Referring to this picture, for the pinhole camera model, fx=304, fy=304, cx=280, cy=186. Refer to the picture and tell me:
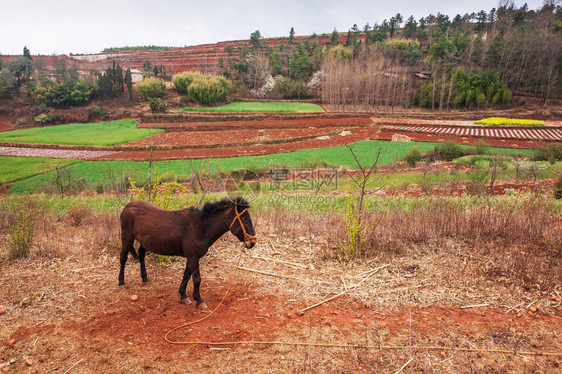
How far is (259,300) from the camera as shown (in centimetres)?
488

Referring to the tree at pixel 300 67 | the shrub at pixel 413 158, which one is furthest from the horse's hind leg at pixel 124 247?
the tree at pixel 300 67

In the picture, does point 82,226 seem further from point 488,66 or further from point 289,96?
point 488,66

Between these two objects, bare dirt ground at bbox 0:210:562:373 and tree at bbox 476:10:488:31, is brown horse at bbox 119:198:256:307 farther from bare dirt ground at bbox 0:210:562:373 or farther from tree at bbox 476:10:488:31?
tree at bbox 476:10:488:31

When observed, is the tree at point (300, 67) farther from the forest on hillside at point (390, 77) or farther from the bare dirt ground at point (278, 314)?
the bare dirt ground at point (278, 314)

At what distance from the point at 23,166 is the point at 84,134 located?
15.6 m

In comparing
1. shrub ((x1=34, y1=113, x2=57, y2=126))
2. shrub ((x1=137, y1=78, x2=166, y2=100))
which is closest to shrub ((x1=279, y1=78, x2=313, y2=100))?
shrub ((x1=137, y1=78, x2=166, y2=100))

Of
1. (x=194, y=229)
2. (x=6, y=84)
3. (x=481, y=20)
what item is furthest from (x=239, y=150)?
(x=481, y=20)

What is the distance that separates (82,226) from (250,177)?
15933mm

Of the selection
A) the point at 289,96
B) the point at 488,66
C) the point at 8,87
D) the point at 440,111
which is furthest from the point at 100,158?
the point at 488,66

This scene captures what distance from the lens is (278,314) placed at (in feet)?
14.9

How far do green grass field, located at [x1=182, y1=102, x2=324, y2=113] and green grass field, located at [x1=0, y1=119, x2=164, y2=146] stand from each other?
1371 cm

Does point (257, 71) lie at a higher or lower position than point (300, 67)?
lower

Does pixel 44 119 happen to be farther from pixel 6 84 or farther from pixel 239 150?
pixel 239 150

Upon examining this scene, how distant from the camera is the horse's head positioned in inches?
177
